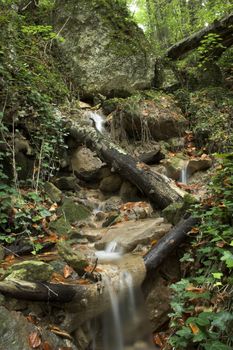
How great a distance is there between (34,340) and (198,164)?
210 inches

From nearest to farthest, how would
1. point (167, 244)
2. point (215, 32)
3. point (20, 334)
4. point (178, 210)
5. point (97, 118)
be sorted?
1. point (20, 334)
2. point (167, 244)
3. point (178, 210)
4. point (97, 118)
5. point (215, 32)

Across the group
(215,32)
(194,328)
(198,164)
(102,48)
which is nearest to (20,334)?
(194,328)

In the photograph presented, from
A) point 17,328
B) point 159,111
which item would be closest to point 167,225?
point 17,328

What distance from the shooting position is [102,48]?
9.57 m

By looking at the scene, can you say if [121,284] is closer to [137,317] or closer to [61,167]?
[137,317]

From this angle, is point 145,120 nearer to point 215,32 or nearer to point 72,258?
point 215,32

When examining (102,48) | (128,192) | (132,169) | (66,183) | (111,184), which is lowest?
(128,192)

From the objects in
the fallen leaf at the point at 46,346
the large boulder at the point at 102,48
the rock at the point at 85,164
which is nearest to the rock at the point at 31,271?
the fallen leaf at the point at 46,346

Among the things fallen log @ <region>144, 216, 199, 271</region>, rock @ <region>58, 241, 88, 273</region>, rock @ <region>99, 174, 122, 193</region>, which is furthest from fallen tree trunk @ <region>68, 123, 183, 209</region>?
rock @ <region>58, 241, 88, 273</region>

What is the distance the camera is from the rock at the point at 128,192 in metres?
6.73

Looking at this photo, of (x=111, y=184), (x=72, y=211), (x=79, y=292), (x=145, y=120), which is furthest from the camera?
(x=145, y=120)

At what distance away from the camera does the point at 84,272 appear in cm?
385

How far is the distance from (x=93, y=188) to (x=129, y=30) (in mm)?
5481

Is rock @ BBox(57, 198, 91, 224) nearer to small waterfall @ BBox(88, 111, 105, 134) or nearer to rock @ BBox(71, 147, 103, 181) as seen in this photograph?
rock @ BBox(71, 147, 103, 181)
